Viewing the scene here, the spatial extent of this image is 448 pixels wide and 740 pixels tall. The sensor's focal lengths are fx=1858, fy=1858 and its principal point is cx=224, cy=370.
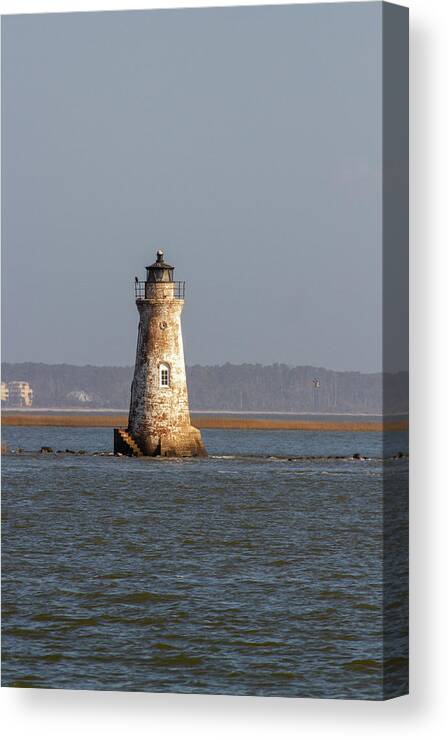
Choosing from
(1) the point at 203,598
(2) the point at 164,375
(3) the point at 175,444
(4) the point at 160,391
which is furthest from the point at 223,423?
(4) the point at 160,391

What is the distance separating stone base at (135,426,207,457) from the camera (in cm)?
2188

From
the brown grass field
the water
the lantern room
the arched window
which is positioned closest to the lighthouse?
the arched window

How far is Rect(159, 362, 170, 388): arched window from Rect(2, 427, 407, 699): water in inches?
318

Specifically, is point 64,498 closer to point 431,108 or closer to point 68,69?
point 68,69

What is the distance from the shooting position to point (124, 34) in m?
12.9

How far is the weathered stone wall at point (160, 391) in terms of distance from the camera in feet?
71.3

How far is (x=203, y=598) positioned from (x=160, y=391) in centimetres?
1201

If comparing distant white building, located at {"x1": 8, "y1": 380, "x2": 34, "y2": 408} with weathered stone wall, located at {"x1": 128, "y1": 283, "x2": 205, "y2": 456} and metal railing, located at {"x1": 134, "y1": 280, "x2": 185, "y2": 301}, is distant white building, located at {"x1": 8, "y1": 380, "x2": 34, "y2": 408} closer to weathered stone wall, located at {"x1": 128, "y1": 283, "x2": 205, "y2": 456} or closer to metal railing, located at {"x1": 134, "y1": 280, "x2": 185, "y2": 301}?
metal railing, located at {"x1": 134, "y1": 280, "x2": 185, "y2": 301}

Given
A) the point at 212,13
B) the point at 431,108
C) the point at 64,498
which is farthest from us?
the point at 64,498

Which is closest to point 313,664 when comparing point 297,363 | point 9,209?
point 297,363

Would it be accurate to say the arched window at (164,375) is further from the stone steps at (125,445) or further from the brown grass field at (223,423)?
the brown grass field at (223,423)

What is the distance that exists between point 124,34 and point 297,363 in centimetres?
308

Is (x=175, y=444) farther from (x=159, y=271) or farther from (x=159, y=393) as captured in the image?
(x=159, y=271)

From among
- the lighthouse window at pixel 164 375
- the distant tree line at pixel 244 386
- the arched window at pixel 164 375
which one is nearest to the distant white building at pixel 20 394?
the distant tree line at pixel 244 386
